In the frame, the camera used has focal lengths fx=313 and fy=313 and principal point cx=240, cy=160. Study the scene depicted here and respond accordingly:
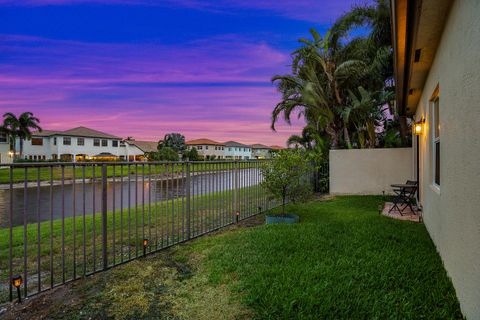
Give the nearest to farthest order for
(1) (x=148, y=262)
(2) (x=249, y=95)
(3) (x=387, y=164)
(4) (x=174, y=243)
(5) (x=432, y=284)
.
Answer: (5) (x=432, y=284) < (1) (x=148, y=262) < (4) (x=174, y=243) < (3) (x=387, y=164) < (2) (x=249, y=95)

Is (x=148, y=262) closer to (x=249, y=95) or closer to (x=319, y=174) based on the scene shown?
(x=319, y=174)

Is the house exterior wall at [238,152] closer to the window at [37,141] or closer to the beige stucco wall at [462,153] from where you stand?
the window at [37,141]

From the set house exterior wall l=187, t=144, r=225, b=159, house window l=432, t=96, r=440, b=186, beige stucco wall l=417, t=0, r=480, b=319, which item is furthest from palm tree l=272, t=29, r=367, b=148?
house exterior wall l=187, t=144, r=225, b=159

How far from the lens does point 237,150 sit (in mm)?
96750

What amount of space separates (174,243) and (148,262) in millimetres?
959

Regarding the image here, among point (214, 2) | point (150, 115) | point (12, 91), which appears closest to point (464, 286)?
point (214, 2)

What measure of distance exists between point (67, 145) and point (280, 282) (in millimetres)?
55883

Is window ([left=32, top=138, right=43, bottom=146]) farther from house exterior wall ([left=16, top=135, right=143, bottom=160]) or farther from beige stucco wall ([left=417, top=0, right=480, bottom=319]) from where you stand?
beige stucco wall ([left=417, top=0, right=480, bottom=319])

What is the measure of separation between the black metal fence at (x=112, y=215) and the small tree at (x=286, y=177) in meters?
0.71

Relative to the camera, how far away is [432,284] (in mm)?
3455

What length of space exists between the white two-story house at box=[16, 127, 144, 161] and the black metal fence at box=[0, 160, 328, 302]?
45.5 m

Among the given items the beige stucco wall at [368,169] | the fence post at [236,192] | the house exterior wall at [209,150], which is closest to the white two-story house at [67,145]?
the house exterior wall at [209,150]

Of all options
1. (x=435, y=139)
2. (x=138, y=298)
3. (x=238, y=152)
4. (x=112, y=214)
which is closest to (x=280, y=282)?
(x=138, y=298)

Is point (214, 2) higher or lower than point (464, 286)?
higher
